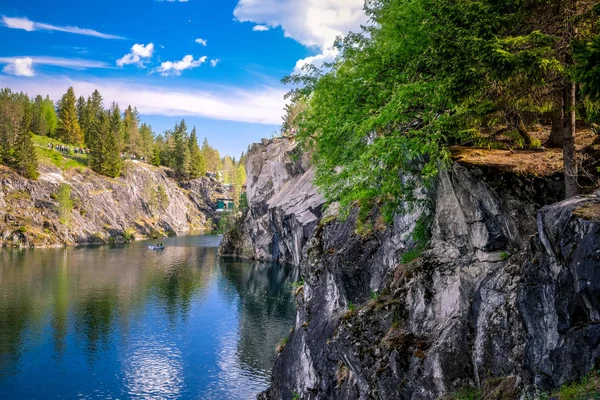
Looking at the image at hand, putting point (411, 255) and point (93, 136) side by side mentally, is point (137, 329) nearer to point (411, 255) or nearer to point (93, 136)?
point (411, 255)

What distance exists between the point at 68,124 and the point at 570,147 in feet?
511

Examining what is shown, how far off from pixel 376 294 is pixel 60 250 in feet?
318

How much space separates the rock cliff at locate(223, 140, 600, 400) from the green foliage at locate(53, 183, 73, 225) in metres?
102

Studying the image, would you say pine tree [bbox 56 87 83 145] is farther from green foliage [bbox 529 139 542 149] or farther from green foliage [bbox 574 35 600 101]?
green foliage [bbox 574 35 600 101]

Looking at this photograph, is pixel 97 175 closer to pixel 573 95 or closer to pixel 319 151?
pixel 319 151

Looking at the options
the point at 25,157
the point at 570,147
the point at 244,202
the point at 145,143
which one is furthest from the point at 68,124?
the point at 570,147

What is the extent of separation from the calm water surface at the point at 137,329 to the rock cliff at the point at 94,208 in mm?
26560

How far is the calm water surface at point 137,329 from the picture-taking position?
3562 centimetres

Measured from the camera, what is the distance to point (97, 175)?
431ft

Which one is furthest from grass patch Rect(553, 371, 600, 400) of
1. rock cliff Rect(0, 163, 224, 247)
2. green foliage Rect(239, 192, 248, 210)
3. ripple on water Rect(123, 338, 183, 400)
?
rock cliff Rect(0, 163, 224, 247)

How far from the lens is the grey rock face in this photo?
71625 millimetres

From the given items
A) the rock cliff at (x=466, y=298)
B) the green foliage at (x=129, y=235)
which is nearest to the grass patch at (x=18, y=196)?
the green foliage at (x=129, y=235)

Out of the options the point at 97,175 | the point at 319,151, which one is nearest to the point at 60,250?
the point at 97,175

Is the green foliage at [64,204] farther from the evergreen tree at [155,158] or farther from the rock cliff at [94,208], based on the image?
the evergreen tree at [155,158]
